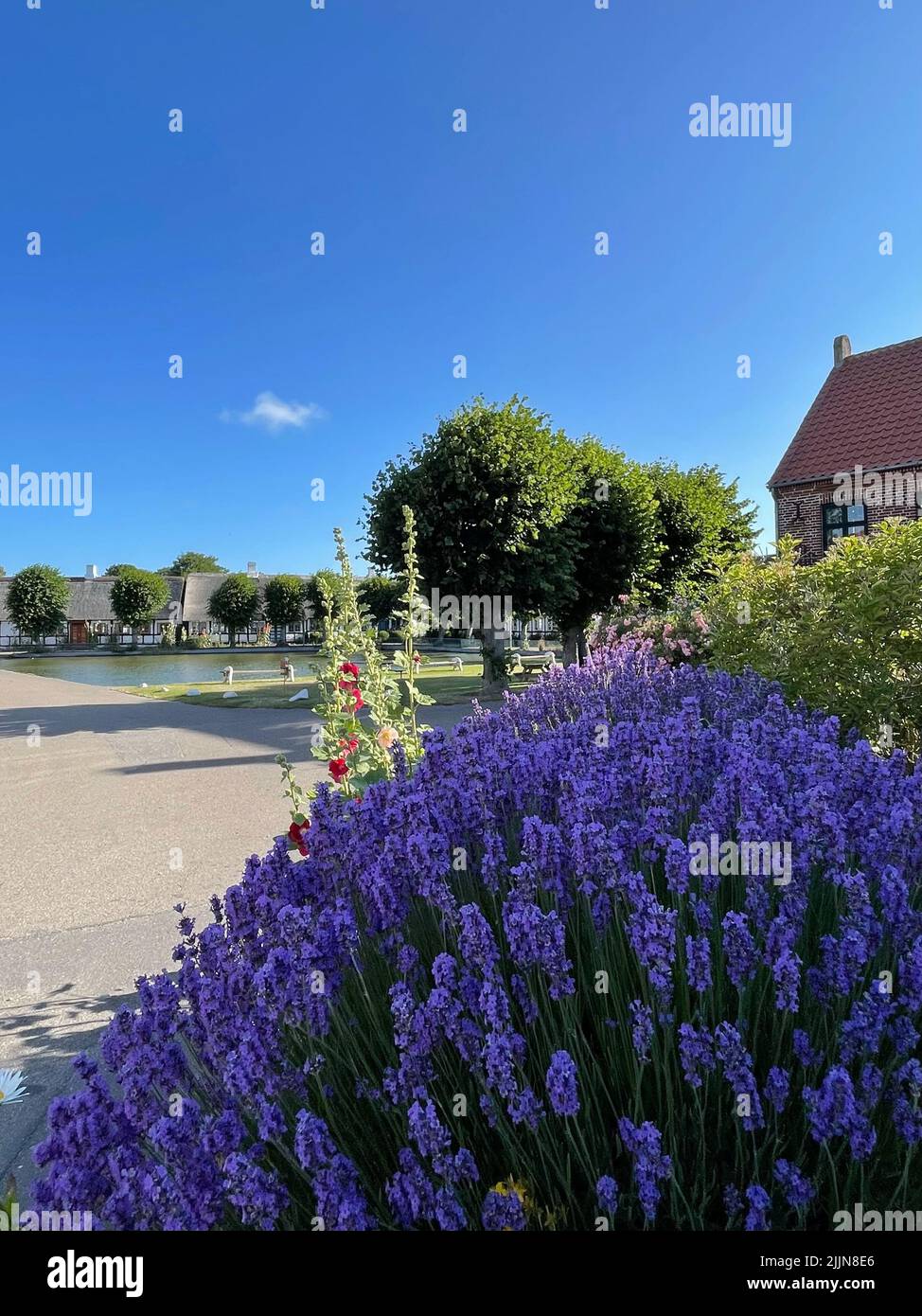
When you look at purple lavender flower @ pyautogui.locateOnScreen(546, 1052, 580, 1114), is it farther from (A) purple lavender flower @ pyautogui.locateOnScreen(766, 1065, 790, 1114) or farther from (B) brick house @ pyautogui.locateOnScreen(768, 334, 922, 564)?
A: (B) brick house @ pyautogui.locateOnScreen(768, 334, 922, 564)

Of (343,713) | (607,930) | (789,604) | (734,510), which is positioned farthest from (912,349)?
(607,930)

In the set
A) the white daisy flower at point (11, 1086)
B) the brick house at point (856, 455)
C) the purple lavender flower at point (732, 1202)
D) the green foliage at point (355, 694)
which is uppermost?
the brick house at point (856, 455)

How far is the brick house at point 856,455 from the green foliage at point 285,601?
70712mm

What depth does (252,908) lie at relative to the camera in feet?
6.84

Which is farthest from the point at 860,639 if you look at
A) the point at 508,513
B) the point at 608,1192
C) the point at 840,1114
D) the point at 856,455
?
the point at 856,455

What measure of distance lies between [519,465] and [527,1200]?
17.4m

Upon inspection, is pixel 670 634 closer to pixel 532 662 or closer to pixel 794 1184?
pixel 794 1184

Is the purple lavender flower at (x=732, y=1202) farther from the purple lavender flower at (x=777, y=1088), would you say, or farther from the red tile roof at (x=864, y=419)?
the red tile roof at (x=864, y=419)

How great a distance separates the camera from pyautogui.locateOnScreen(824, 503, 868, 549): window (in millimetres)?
20016

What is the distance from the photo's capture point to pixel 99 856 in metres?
5.81

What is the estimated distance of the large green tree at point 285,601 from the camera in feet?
285

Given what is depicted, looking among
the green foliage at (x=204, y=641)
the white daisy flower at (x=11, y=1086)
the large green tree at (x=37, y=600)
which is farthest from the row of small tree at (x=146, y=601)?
the white daisy flower at (x=11, y=1086)
